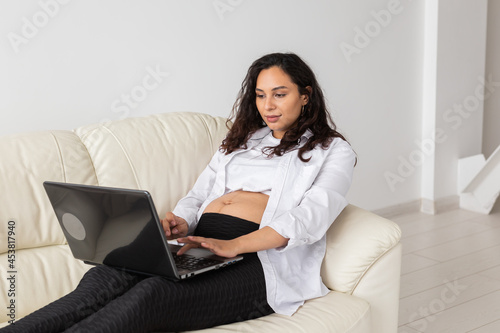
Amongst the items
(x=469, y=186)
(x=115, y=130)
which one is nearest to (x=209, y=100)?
(x=115, y=130)

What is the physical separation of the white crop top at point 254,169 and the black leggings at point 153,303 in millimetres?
292

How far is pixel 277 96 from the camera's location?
2084 millimetres

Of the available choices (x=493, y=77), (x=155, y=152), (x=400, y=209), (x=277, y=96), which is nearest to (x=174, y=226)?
(x=155, y=152)

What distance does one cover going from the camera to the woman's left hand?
1.74m

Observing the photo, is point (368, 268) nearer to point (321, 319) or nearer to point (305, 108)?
point (321, 319)

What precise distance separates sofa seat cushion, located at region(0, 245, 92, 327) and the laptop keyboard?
441 mm

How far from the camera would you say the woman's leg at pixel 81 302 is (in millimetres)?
1502

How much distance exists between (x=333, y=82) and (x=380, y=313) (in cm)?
182

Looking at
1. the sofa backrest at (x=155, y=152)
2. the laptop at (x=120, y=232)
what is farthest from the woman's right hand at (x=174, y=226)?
the laptop at (x=120, y=232)

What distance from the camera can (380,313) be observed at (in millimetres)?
1965

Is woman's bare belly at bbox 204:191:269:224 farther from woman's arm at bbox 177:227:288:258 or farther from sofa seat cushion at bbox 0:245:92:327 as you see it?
sofa seat cushion at bbox 0:245:92:327

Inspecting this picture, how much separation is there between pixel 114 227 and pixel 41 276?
492 mm

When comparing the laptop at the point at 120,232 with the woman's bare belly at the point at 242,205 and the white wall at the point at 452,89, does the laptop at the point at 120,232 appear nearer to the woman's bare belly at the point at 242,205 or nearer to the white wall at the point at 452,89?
the woman's bare belly at the point at 242,205

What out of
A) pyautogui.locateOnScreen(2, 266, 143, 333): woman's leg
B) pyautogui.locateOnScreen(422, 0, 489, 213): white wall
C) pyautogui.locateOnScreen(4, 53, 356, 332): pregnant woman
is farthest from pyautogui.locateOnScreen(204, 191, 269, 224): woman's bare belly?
pyautogui.locateOnScreen(422, 0, 489, 213): white wall
